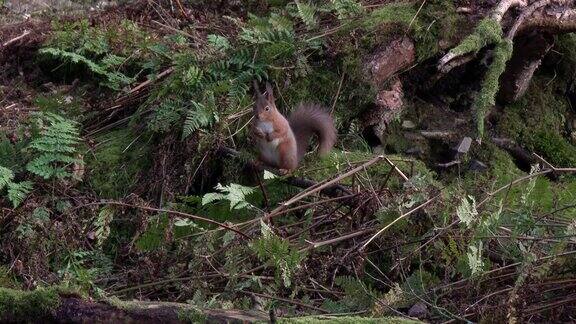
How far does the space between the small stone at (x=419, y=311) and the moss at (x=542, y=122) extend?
3295mm

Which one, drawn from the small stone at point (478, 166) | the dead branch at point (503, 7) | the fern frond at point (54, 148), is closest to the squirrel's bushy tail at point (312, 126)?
the small stone at point (478, 166)

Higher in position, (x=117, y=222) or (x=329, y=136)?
(x=329, y=136)

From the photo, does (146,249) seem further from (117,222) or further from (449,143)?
(449,143)

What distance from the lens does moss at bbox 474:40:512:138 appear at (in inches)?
229

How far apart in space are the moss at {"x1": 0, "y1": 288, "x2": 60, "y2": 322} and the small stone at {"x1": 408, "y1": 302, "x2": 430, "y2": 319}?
62.8 inches

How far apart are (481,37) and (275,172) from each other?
184 centimetres

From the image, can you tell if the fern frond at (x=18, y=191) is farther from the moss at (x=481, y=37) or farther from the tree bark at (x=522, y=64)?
the tree bark at (x=522, y=64)

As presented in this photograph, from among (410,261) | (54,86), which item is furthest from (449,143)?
(54,86)

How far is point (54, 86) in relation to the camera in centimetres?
685

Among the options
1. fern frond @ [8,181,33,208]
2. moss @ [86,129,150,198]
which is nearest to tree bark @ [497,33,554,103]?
moss @ [86,129,150,198]

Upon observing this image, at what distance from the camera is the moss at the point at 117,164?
18.7ft

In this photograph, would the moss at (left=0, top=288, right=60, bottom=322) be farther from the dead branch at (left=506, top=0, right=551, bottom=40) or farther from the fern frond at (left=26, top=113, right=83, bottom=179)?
the dead branch at (left=506, top=0, right=551, bottom=40)

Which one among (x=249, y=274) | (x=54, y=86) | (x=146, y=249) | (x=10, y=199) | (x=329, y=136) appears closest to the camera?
(x=249, y=274)

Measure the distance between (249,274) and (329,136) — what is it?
1.45m
